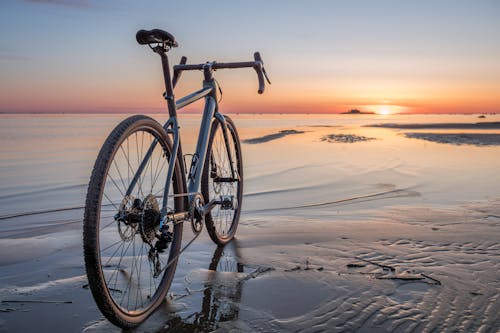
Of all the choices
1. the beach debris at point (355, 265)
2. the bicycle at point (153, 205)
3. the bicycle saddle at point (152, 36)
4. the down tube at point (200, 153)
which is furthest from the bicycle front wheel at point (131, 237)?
the beach debris at point (355, 265)

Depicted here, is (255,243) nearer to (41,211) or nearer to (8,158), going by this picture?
(41,211)

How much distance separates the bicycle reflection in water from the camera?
8.84 ft

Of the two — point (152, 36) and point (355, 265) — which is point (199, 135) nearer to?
point (152, 36)

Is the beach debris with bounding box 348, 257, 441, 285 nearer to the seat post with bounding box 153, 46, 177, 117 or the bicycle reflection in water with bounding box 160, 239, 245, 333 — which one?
the bicycle reflection in water with bounding box 160, 239, 245, 333

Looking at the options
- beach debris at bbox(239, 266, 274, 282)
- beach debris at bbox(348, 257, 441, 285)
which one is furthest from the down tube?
beach debris at bbox(348, 257, 441, 285)

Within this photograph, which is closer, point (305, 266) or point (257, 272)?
point (257, 272)

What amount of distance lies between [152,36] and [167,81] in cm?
35

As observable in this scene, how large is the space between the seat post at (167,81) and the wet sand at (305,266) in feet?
4.63

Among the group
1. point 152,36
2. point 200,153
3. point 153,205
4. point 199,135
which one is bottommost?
point 153,205

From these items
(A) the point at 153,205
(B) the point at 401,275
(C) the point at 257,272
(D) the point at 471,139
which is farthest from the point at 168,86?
(D) the point at 471,139

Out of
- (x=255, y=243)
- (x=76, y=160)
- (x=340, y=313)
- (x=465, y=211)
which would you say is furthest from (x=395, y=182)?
(x=76, y=160)

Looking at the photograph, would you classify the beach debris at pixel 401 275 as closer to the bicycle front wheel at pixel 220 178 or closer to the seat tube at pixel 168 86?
the bicycle front wheel at pixel 220 178

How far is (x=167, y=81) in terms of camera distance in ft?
10.5

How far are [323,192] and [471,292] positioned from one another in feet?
14.8
